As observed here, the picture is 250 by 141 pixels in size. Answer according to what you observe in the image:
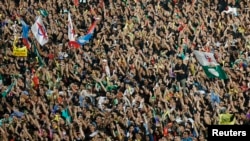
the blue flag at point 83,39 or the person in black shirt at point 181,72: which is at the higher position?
the blue flag at point 83,39

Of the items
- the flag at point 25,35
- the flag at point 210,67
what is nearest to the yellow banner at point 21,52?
the flag at point 25,35

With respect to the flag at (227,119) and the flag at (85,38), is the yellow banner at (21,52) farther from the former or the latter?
→ the flag at (227,119)

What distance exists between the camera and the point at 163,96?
1748 cm

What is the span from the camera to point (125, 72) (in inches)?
758

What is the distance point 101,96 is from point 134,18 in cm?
564

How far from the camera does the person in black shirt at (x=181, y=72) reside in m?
18.4

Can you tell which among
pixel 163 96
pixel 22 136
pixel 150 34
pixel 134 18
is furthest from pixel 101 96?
pixel 134 18

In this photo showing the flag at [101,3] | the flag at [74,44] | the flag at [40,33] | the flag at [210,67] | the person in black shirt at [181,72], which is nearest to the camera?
the flag at [210,67]

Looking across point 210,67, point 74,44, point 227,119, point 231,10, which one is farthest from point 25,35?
point 227,119

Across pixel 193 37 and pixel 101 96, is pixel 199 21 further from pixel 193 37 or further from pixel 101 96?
pixel 101 96

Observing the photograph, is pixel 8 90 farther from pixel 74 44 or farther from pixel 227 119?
pixel 227 119

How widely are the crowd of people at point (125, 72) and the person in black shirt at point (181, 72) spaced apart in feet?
0.14

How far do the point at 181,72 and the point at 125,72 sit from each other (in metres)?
1.56

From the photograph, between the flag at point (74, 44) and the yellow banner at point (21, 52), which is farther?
the flag at point (74, 44)
